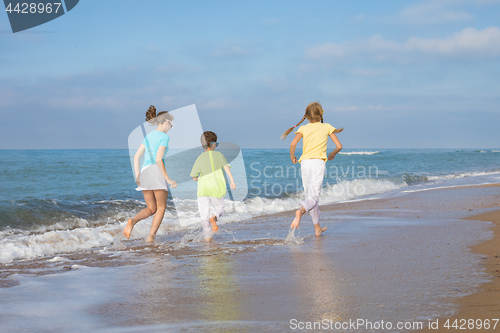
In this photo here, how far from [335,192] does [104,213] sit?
8.14 metres

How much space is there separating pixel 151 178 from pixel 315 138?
2348 mm

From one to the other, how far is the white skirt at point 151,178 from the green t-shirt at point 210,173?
0.49 m

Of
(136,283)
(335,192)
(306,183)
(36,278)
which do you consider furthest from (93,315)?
(335,192)

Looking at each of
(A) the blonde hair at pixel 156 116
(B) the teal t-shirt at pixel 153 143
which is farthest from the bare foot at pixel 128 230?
(A) the blonde hair at pixel 156 116

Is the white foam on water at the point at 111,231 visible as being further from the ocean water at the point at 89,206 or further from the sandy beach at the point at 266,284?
the sandy beach at the point at 266,284

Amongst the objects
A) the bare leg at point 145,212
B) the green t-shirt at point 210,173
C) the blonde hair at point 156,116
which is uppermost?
the blonde hair at point 156,116

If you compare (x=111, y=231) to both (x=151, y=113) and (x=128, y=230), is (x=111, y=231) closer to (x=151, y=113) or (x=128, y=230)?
(x=128, y=230)

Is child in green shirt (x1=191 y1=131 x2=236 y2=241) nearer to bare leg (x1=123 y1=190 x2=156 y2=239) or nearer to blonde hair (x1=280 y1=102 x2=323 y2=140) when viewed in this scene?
bare leg (x1=123 y1=190 x2=156 y2=239)

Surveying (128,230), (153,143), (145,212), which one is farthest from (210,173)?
(128,230)

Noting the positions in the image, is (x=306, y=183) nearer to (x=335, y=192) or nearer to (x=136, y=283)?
(x=136, y=283)

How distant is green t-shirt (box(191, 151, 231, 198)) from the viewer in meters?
5.95

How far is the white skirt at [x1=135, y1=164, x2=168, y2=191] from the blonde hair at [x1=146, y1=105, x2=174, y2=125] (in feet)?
2.04

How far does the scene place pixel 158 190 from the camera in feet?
19.3

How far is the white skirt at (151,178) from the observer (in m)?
5.72
